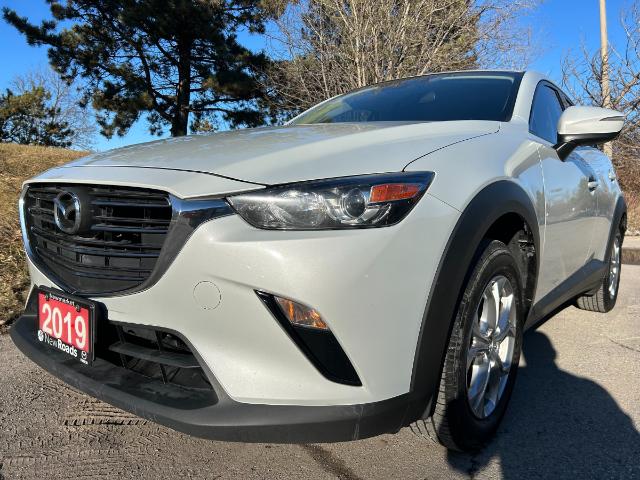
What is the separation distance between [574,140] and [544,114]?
40 cm

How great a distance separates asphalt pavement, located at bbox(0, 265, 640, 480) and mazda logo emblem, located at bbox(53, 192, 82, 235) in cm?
91

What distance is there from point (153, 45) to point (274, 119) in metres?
4.55

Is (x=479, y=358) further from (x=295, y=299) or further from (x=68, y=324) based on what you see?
(x=68, y=324)

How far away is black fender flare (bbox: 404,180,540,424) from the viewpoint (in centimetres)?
165

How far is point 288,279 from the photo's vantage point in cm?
148

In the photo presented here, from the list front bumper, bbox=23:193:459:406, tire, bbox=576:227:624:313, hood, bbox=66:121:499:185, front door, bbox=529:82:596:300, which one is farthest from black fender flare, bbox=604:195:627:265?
front bumper, bbox=23:193:459:406

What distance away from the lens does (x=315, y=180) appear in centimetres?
159

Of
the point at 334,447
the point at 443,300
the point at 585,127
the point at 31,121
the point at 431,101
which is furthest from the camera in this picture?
the point at 31,121

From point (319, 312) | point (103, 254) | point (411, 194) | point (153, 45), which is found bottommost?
point (319, 312)

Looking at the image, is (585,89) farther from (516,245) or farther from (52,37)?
(52,37)

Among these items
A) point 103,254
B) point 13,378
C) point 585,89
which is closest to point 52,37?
point 585,89

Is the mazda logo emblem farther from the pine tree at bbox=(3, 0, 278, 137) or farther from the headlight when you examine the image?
the pine tree at bbox=(3, 0, 278, 137)

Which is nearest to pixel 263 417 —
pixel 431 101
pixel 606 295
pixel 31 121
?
pixel 431 101

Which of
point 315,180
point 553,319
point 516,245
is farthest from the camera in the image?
point 553,319
